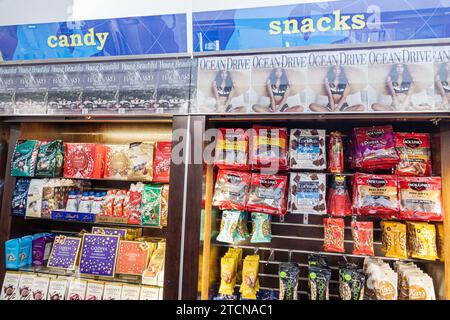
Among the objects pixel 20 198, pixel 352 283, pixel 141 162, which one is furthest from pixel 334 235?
pixel 20 198

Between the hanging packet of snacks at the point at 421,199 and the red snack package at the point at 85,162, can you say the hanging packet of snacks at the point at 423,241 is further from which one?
the red snack package at the point at 85,162

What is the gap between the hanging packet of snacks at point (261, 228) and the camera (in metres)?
1.89

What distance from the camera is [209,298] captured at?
179 cm

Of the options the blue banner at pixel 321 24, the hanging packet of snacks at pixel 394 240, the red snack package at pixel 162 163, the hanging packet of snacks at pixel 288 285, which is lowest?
the hanging packet of snacks at pixel 288 285

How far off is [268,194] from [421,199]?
97 centimetres

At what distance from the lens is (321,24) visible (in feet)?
5.20

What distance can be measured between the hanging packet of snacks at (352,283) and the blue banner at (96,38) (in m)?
1.80

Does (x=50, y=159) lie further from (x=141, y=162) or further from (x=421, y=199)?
(x=421, y=199)

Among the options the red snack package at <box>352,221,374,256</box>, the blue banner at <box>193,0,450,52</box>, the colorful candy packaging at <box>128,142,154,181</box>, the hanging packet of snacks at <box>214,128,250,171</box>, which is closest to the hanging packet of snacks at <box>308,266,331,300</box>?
the red snack package at <box>352,221,374,256</box>

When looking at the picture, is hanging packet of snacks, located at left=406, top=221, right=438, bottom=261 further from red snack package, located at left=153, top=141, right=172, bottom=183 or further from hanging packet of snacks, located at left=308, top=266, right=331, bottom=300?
red snack package, located at left=153, top=141, right=172, bottom=183

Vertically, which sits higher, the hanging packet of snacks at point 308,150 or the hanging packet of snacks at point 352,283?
the hanging packet of snacks at point 308,150

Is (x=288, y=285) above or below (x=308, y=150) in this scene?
below

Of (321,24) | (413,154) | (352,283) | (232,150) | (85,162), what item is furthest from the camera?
(85,162)

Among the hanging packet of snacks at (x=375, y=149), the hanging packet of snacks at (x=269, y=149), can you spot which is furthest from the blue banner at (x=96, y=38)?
the hanging packet of snacks at (x=375, y=149)
